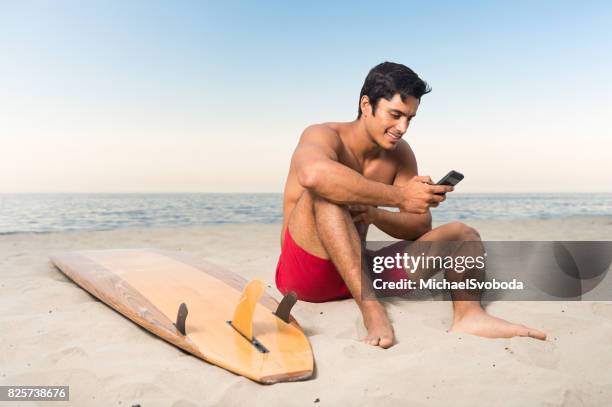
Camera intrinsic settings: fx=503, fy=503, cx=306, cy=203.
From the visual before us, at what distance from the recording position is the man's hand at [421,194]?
2113 mm

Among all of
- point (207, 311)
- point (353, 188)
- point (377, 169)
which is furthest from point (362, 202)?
point (207, 311)

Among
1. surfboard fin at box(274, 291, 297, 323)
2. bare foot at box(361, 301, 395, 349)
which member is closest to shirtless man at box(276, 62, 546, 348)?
bare foot at box(361, 301, 395, 349)

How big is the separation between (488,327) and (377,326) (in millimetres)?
464

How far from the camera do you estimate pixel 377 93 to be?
246 cm

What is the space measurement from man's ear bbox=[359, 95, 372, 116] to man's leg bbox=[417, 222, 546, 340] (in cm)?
67

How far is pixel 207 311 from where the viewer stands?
2258 millimetres

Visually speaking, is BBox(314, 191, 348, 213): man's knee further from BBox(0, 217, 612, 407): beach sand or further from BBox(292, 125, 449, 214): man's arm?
BBox(0, 217, 612, 407): beach sand

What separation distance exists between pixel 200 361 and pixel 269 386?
33cm

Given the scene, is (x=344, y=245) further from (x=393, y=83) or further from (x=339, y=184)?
(x=393, y=83)

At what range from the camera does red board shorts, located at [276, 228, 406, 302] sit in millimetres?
2385

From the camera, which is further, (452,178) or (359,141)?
(359,141)

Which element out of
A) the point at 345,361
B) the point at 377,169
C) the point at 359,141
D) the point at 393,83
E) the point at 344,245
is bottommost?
the point at 345,361

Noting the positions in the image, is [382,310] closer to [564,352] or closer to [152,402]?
[564,352]

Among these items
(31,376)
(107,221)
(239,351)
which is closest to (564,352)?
(239,351)
